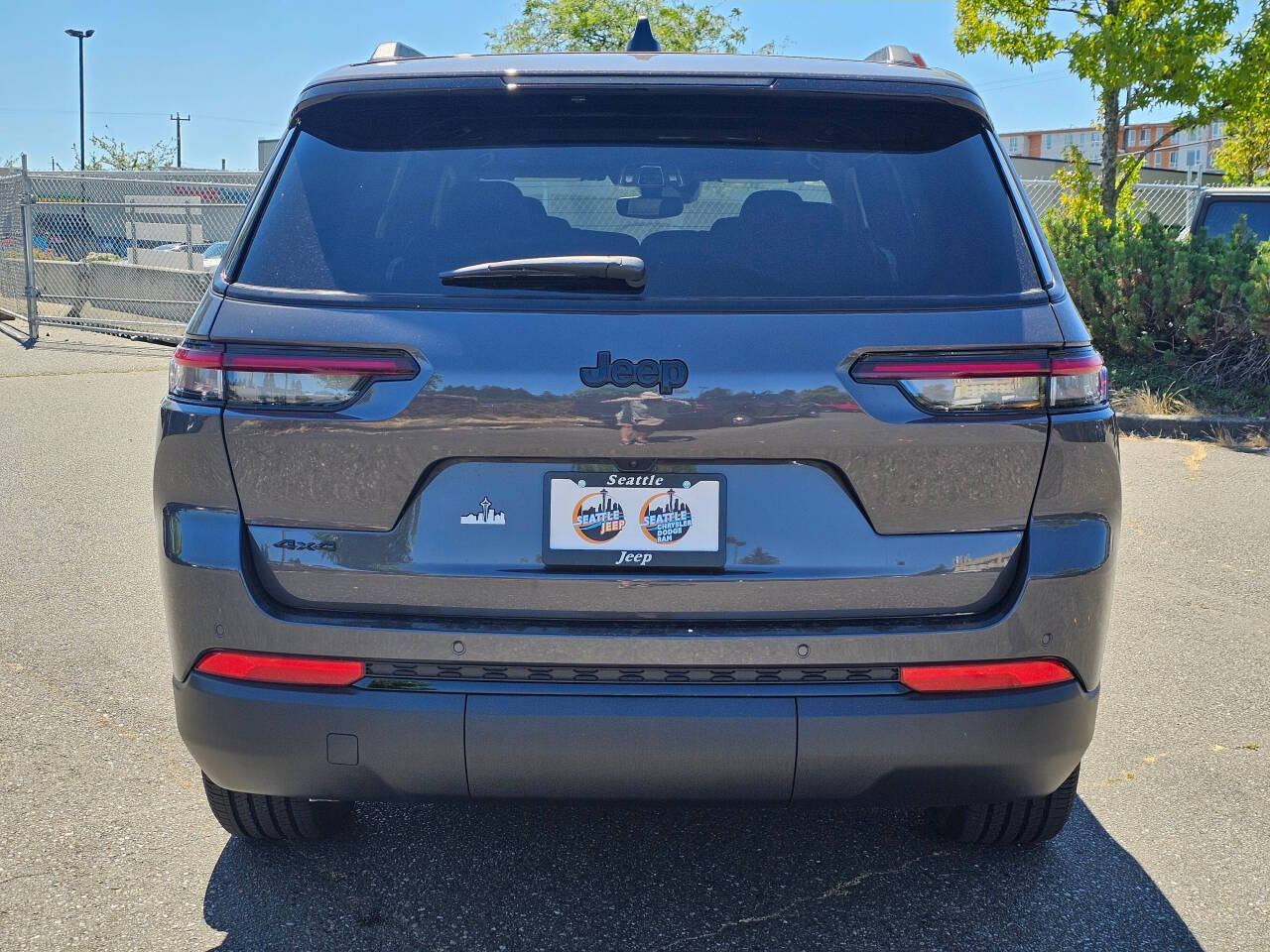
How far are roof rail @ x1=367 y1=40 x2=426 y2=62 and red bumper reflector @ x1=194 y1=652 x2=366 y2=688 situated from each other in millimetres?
1426

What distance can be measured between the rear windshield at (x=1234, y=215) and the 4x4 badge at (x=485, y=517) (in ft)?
38.8

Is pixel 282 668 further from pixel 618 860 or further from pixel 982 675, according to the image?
pixel 982 675

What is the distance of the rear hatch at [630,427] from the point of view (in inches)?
93.4

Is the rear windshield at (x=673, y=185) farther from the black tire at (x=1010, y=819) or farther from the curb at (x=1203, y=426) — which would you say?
the curb at (x=1203, y=426)

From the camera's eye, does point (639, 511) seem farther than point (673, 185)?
No

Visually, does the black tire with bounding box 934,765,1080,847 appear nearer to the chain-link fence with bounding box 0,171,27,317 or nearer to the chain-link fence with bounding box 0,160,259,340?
the chain-link fence with bounding box 0,160,259,340

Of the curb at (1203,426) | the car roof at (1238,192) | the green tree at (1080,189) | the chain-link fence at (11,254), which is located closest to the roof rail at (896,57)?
the curb at (1203,426)

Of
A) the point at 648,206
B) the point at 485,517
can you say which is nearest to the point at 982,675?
the point at 485,517

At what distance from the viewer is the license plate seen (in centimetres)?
239

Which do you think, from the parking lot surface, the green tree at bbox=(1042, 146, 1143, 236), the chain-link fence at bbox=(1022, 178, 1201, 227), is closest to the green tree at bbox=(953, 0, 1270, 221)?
Answer: the green tree at bbox=(1042, 146, 1143, 236)

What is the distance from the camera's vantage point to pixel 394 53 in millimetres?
3139

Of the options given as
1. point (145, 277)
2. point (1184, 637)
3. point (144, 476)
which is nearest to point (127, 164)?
point (145, 277)

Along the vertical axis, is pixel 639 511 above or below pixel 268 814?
above

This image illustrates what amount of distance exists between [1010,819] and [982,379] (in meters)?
1.22
